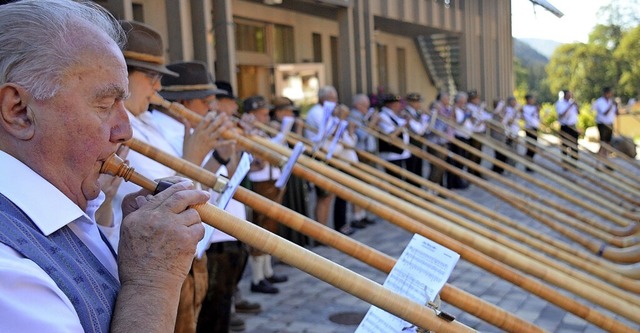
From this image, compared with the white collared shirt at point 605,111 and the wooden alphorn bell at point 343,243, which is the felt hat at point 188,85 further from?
the white collared shirt at point 605,111

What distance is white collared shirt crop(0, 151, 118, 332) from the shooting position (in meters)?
1.04

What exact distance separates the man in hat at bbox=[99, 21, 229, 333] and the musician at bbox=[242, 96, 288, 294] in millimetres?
2512

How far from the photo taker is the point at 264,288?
18.7 feet

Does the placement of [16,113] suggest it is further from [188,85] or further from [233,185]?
[188,85]

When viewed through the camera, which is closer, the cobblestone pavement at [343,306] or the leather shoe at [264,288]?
the cobblestone pavement at [343,306]

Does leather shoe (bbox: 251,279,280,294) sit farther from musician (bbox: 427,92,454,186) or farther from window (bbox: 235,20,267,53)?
window (bbox: 235,20,267,53)

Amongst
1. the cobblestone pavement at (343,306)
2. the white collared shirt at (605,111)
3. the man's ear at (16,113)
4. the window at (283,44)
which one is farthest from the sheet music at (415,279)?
the white collared shirt at (605,111)

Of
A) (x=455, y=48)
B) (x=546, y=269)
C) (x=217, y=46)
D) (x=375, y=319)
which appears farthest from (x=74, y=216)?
(x=455, y=48)

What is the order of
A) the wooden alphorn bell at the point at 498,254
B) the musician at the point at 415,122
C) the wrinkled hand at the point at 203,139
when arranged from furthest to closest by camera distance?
1. the musician at the point at 415,122
2. the wrinkled hand at the point at 203,139
3. the wooden alphorn bell at the point at 498,254

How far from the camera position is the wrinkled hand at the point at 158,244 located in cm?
127

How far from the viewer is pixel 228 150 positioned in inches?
130

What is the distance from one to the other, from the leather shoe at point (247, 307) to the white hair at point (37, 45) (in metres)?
4.08

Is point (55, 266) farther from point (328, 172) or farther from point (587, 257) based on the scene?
point (587, 257)

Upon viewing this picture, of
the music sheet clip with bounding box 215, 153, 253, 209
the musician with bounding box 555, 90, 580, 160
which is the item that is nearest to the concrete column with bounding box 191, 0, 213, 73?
the music sheet clip with bounding box 215, 153, 253, 209
